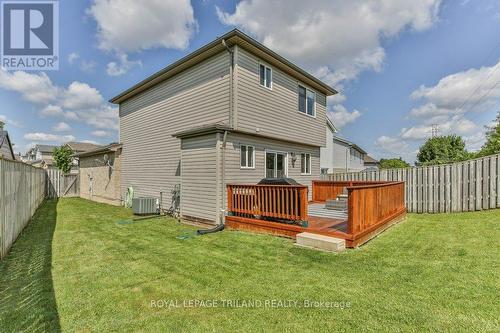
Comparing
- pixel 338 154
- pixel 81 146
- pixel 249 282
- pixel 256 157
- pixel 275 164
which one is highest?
pixel 81 146

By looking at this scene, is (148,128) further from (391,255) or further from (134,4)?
(391,255)

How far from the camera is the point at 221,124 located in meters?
8.77

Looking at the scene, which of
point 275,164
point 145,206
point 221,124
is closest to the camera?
point 221,124

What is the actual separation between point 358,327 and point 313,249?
2.99 m

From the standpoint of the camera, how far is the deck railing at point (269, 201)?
22.0ft

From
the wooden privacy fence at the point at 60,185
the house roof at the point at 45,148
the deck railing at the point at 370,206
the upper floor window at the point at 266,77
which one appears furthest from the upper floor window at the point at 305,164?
the house roof at the point at 45,148

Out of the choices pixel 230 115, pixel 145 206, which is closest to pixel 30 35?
pixel 145 206

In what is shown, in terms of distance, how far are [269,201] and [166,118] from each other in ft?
23.9

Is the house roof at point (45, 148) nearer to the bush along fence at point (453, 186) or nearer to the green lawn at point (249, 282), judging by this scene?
the green lawn at point (249, 282)

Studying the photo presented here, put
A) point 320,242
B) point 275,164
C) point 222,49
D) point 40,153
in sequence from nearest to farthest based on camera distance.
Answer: point 320,242 → point 222,49 → point 275,164 → point 40,153

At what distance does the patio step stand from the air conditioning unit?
25.2ft

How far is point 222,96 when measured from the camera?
9180 millimetres

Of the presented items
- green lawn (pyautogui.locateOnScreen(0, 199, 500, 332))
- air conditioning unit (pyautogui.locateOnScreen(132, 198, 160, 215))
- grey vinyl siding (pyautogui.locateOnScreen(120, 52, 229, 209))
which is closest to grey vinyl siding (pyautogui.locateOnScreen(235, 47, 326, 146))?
grey vinyl siding (pyautogui.locateOnScreen(120, 52, 229, 209))

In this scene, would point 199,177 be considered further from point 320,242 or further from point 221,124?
point 320,242
